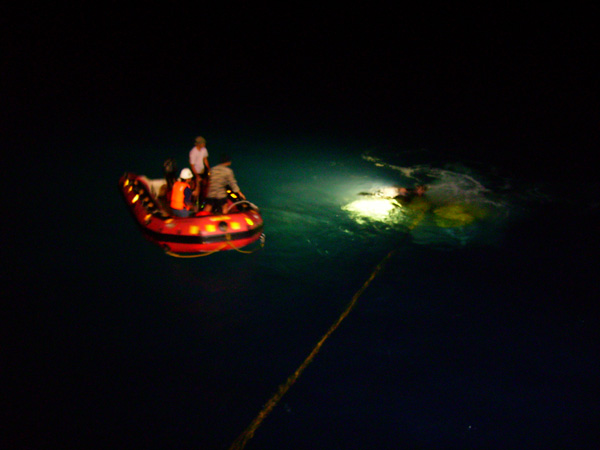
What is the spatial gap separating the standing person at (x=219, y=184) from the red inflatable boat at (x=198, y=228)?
0.64ft

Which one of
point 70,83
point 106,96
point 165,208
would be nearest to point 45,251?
point 165,208

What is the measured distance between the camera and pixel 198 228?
6.37m

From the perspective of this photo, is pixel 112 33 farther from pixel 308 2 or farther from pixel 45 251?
pixel 45 251

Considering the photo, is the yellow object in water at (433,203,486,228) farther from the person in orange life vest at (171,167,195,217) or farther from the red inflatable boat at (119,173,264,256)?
the person in orange life vest at (171,167,195,217)

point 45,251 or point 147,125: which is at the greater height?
point 147,125

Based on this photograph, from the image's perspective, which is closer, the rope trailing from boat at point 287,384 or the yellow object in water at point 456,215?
the rope trailing from boat at point 287,384

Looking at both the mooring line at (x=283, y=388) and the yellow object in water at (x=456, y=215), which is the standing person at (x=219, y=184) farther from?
the yellow object in water at (x=456, y=215)

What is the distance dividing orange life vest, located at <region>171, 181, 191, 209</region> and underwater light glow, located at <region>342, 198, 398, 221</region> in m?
4.11

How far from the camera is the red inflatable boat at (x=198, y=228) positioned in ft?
20.9

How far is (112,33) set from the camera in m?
28.5

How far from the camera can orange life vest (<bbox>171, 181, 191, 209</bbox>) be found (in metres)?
6.43

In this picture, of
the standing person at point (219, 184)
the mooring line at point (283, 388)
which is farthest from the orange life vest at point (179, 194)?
the mooring line at point (283, 388)

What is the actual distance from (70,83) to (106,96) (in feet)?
7.39

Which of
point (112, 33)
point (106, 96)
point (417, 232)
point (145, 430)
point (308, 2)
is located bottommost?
point (145, 430)
